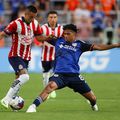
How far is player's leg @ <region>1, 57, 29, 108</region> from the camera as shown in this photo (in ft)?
43.1

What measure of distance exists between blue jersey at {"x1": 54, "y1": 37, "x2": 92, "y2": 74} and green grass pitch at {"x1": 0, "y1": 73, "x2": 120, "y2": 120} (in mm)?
883

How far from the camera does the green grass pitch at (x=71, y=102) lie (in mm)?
11844

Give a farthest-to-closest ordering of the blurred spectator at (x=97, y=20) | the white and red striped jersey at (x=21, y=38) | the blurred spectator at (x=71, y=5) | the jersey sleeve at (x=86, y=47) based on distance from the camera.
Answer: the blurred spectator at (x=71, y=5) → the blurred spectator at (x=97, y=20) → the white and red striped jersey at (x=21, y=38) → the jersey sleeve at (x=86, y=47)

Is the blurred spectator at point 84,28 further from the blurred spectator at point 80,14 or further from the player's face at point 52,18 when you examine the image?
the player's face at point 52,18

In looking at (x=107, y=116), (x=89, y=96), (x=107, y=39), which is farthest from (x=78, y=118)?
(x=107, y=39)

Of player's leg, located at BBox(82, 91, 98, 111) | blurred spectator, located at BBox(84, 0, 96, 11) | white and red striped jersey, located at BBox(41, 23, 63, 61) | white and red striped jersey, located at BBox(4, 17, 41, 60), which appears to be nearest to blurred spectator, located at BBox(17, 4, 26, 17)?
blurred spectator, located at BBox(84, 0, 96, 11)

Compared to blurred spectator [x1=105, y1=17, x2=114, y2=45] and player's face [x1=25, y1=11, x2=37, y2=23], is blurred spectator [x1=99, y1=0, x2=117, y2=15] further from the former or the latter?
player's face [x1=25, y1=11, x2=37, y2=23]

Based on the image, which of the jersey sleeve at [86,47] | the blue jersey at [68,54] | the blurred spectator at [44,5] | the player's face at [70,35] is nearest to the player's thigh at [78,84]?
the blue jersey at [68,54]

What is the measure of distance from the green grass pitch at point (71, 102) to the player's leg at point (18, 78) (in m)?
0.25

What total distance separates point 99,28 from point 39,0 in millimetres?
2898

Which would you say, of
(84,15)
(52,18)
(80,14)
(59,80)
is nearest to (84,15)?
(84,15)

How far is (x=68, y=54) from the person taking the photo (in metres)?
12.9

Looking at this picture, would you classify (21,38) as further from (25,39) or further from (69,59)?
(69,59)

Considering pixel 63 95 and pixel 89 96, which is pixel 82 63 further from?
pixel 89 96
